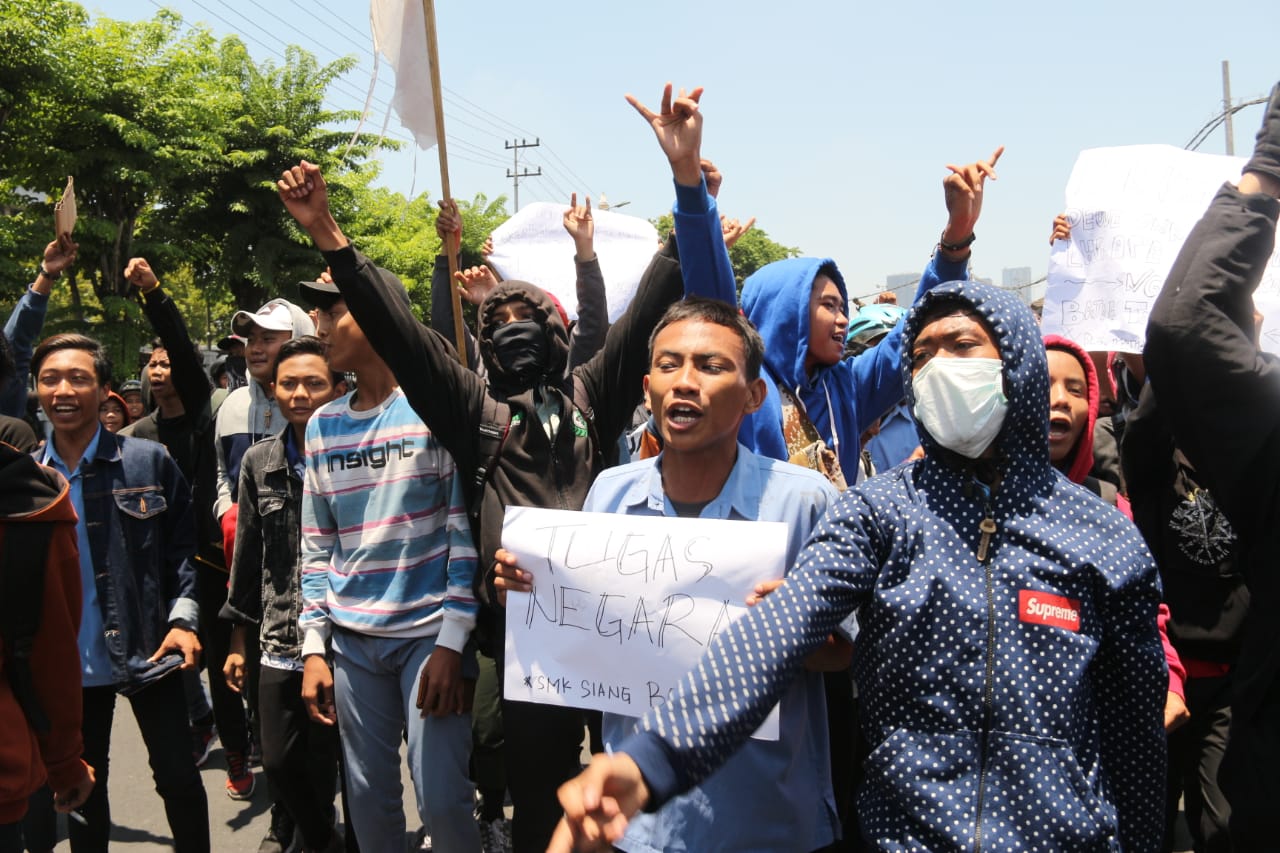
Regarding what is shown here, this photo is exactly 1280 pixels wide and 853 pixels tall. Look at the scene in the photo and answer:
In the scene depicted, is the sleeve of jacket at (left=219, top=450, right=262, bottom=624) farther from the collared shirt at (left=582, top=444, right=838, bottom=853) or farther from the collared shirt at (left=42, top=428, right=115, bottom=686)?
the collared shirt at (left=582, top=444, right=838, bottom=853)

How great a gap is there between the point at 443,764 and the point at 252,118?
28.4 metres

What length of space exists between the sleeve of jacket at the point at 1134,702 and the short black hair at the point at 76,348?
3.70 meters

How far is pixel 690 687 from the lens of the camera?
1.72 meters

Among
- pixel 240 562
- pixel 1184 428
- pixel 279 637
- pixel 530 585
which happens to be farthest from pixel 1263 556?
pixel 240 562

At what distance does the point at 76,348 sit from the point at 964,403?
3540 mm

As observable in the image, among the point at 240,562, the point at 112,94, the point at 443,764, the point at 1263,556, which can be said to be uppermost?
the point at 112,94

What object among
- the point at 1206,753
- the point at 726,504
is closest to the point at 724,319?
the point at 726,504

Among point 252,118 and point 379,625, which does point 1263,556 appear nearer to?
point 379,625

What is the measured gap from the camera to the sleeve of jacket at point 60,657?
267 cm

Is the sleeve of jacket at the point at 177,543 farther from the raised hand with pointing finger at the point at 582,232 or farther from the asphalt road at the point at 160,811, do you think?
the raised hand with pointing finger at the point at 582,232

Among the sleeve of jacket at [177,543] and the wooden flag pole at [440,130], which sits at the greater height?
the wooden flag pole at [440,130]

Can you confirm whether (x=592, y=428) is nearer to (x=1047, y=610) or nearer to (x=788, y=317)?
(x=788, y=317)

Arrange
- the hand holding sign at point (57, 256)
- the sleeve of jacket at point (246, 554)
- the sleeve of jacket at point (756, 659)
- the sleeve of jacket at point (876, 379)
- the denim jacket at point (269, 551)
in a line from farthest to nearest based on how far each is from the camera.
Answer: the hand holding sign at point (57, 256)
the sleeve of jacket at point (246, 554)
the denim jacket at point (269, 551)
the sleeve of jacket at point (876, 379)
the sleeve of jacket at point (756, 659)

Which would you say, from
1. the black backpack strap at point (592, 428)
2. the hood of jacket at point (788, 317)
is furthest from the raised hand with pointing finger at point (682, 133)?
the black backpack strap at point (592, 428)
